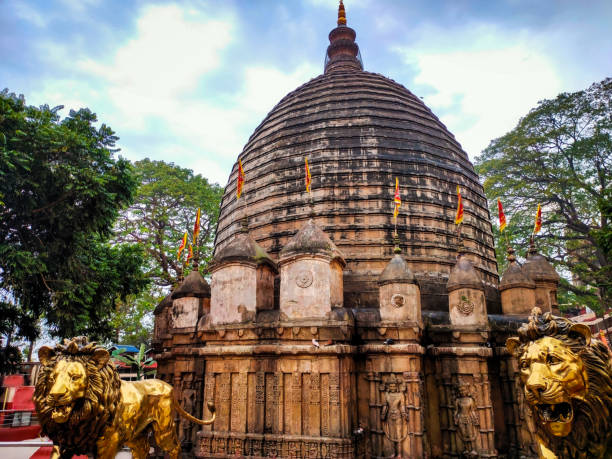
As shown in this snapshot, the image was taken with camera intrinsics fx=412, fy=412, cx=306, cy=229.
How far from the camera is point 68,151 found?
11.3 metres

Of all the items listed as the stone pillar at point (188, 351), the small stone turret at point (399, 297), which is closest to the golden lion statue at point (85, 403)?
the stone pillar at point (188, 351)

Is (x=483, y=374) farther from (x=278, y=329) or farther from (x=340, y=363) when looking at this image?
(x=278, y=329)

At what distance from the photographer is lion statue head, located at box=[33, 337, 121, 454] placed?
16.1ft

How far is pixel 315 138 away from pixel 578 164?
1329cm

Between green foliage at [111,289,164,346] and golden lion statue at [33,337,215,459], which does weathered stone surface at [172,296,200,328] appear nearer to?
golden lion statue at [33,337,215,459]

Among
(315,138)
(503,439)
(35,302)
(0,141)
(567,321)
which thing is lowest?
(503,439)

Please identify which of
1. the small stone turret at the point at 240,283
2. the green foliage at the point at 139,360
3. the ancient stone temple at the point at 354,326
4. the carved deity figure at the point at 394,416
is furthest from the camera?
the green foliage at the point at 139,360

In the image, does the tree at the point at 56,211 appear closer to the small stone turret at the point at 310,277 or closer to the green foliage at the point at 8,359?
the green foliage at the point at 8,359

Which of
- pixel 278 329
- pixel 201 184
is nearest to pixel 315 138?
pixel 278 329

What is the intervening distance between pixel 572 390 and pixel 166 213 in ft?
70.2

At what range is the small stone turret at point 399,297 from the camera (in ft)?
27.2

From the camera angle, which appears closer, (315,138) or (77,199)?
(77,199)

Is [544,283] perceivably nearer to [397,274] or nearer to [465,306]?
[465,306]

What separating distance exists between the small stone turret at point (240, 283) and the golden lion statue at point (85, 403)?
10.2 feet
